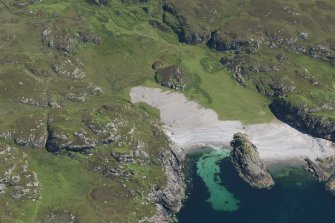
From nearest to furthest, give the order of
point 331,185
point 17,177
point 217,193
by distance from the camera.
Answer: point 17,177, point 217,193, point 331,185

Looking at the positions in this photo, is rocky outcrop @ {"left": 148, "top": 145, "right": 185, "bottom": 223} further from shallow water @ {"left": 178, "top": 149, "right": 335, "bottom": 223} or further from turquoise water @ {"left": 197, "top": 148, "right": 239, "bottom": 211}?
turquoise water @ {"left": 197, "top": 148, "right": 239, "bottom": 211}

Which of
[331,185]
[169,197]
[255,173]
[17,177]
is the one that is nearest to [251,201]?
[255,173]

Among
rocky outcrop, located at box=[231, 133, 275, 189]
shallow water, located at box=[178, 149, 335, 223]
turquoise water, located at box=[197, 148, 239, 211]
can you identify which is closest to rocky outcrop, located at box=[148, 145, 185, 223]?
shallow water, located at box=[178, 149, 335, 223]

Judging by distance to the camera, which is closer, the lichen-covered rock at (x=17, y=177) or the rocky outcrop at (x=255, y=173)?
the lichen-covered rock at (x=17, y=177)

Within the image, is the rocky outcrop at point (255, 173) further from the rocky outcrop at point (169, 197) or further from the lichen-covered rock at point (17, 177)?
the lichen-covered rock at point (17, 177)

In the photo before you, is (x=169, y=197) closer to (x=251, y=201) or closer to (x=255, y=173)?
(x=251, y=201)

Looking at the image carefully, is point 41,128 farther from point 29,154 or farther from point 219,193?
point 219,193

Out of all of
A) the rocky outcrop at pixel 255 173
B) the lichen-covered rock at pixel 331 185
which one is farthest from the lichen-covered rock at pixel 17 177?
the lichen-covered rock at pixel 331 185

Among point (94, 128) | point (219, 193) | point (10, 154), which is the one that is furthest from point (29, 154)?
point (219, 193)
